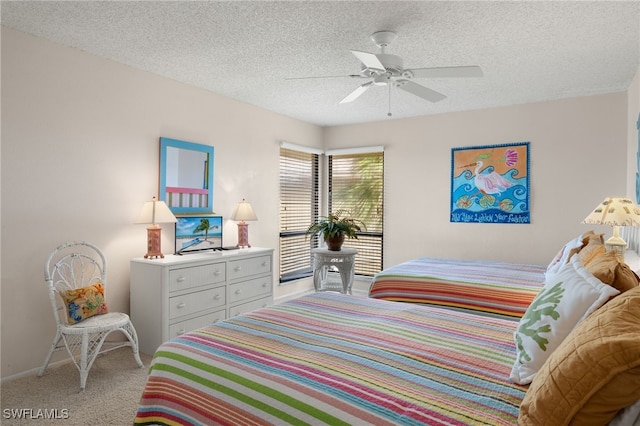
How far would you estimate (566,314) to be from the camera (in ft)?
4.61

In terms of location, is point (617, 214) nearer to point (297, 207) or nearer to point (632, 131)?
point (632, 131)

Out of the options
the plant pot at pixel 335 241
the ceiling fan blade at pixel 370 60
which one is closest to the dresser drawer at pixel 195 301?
the plant pot at pixel 335 241

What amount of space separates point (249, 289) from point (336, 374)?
2.76 m

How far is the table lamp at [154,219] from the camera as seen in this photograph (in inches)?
135

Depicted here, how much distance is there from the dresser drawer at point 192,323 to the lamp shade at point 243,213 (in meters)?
1.07

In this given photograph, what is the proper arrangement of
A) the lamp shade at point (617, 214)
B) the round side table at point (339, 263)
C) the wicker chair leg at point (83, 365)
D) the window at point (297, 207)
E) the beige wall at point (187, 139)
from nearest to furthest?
1. the wicker chair leg at point (83, 365)
2. the lamp shade at point (617, 214)
3. the beige wall at point (187, 139)
4. the round side table at point (339, 263)
5. the window at point (297, 207)

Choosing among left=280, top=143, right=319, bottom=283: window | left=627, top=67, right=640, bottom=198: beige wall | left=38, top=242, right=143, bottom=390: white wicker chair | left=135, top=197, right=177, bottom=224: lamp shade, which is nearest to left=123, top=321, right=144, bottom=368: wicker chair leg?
left=38, top=242, right=143, bottom=390: white wicker chair

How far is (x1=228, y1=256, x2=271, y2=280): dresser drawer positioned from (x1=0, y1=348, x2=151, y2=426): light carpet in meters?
1.13

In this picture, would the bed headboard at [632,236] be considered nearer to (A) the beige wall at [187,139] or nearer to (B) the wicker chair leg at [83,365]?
(A) the beige wall at [187,139]

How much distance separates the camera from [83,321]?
282 centimetres

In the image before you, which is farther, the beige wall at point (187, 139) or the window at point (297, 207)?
the window at point (297, 207)

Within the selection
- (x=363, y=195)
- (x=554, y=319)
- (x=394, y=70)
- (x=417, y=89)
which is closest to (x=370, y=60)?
(x=394, y=70)

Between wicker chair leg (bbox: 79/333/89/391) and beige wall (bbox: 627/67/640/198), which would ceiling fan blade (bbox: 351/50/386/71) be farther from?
wicker chair leg (bbox: 79/333/89/391)

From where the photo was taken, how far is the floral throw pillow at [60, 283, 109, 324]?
2.79 m
